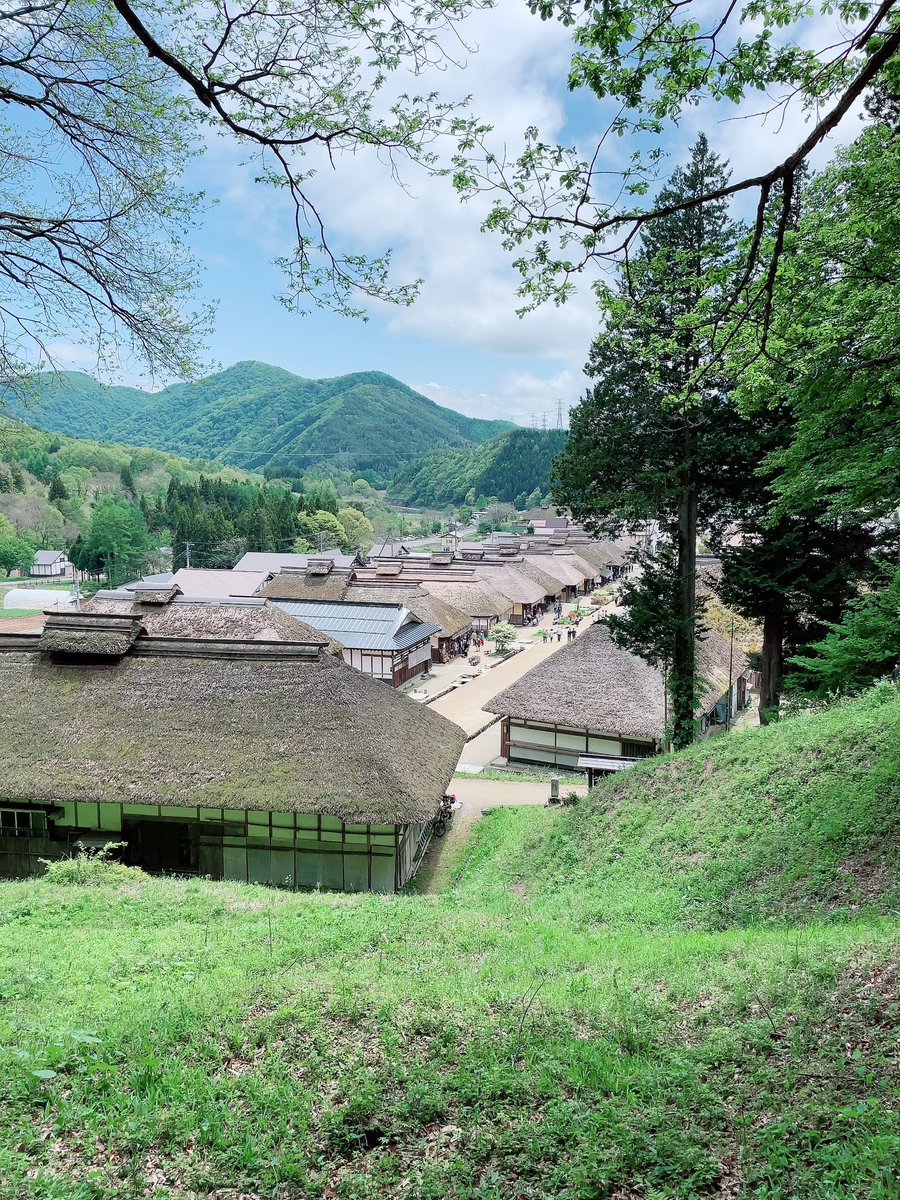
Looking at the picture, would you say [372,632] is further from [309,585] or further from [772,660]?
[772,660]

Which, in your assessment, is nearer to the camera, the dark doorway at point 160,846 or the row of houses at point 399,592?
the dark doorway at point 160,846

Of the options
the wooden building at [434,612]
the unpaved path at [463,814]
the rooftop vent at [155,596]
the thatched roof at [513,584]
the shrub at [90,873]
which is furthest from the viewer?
the thatched roof at [513,584]

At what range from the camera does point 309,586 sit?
49.2 meters

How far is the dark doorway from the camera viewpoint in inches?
609

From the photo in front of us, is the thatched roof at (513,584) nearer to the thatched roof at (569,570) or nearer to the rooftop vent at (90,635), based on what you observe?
the thatched roof at (569,570)

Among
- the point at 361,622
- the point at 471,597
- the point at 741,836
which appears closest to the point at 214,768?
the point at 741,836

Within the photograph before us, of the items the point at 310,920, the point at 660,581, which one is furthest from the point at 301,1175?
the point at 660,581

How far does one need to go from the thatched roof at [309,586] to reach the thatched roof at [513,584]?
1514cm

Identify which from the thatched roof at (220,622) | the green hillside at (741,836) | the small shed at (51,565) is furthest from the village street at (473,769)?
the small shed at (51,565)

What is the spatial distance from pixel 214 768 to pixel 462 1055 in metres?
11.4

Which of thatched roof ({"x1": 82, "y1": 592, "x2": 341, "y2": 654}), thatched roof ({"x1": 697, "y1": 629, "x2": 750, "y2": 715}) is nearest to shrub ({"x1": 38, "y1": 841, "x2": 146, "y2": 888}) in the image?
thatched roof ({"x1": 82, "y1": 592, "x2": 341, "y2": 654})

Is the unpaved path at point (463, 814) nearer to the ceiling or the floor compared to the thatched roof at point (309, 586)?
nearer to the floor

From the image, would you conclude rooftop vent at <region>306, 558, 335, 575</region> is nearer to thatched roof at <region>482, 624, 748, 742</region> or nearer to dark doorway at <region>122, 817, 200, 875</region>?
thatched roof at <region>482, 624, 748, 742</region>

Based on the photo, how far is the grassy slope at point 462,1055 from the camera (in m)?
3.77
